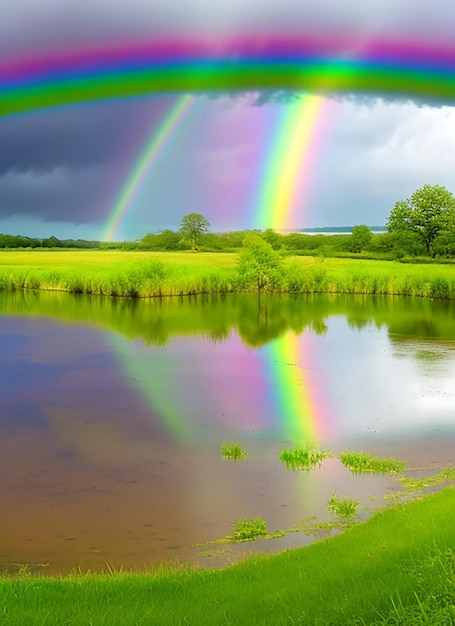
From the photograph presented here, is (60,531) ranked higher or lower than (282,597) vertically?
lower

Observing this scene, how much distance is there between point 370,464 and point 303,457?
1.00m

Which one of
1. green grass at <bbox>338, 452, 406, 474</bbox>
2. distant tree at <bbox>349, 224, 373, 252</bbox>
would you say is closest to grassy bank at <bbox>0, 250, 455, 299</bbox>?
distant tree at <bbox>349, 224, 373, 252</bbox>

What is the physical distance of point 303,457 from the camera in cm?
1009

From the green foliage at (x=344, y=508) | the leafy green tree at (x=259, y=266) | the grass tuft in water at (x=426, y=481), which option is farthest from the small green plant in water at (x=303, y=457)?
the leafy green tree at (x=259, y=266)

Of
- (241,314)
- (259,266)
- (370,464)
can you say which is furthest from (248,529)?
(259,266)

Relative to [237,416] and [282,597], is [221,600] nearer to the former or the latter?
[282,597]

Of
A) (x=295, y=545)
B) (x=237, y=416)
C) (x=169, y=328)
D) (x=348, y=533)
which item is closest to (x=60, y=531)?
(x=295, y=545)

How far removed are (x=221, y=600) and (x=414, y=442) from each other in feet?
24.0

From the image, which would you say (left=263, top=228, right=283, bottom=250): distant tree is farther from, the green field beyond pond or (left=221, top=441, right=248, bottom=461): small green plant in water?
the green field beyond pond

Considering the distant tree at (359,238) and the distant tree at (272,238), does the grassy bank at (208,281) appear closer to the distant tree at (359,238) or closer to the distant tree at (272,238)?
the distant tree at (272,238)

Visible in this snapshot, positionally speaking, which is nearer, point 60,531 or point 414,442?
point 60,531

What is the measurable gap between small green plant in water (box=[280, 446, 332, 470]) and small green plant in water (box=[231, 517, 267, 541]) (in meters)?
2.27

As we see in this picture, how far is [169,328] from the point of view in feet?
84.4

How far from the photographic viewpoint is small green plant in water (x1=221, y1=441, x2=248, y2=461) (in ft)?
33.4
